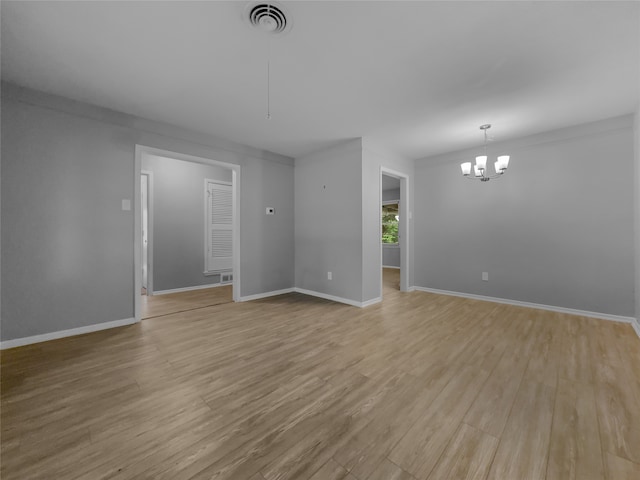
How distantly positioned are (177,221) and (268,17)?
4.34 meters

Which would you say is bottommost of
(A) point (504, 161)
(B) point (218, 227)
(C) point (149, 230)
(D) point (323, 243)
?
(D) point (323, 243)

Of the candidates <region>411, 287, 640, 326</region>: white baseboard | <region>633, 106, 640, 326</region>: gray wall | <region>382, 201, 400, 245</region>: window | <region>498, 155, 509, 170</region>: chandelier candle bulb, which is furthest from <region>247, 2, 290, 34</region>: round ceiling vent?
<region>382, 201, 400, 245</region>: window

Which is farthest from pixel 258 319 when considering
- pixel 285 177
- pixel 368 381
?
pixel 285 177

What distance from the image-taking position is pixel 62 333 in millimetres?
2842

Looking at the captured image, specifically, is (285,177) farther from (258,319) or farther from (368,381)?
(368,381)

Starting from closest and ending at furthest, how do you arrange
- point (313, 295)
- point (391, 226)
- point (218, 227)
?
1. point (313, 295)
2. point (218, 227)
3. point (391, 226)

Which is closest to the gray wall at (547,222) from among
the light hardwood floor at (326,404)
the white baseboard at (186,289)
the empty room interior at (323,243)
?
the empty room interior at (323,243)

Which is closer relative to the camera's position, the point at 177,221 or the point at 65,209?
Result: the point at 65,209

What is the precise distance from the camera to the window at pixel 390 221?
904 centimetres

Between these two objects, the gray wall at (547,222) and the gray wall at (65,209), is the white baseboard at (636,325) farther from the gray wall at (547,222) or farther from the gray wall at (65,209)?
the gray wall at (65,209)

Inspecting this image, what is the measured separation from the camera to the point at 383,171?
181 inches

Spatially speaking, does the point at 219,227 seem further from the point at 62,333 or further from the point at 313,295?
the point at 62,333

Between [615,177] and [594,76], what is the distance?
172 cm

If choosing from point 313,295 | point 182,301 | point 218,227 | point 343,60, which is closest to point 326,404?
point 343,60
